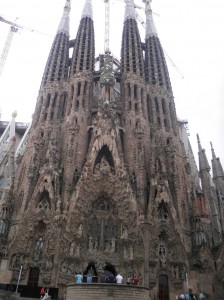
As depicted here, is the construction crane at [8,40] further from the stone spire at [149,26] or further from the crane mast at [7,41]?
the stone spire at [149,26]

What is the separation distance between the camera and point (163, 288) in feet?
78.6

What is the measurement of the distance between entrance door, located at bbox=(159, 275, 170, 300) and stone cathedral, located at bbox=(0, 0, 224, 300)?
7 cm

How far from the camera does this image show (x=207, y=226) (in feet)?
108

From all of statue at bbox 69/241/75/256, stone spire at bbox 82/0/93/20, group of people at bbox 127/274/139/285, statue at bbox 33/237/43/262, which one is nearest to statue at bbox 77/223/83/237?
statue at bbox 69/241/75/256

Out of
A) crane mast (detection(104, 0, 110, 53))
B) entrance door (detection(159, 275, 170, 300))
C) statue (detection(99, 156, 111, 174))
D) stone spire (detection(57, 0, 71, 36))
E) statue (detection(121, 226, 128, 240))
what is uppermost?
crane mast (detection(104, 0, 110, 53))

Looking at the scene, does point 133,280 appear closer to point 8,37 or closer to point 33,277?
point 33,277

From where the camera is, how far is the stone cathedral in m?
23.8

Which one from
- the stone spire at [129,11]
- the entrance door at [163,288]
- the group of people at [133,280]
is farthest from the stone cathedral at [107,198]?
the stone spire at [129,11]

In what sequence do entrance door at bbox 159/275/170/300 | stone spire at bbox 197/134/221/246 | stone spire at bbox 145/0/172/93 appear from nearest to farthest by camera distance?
entrance door at bbox 159/275/170/300 → stone spire at bbox 197/134/221/246 → stone spire at bbox 145/0/172/93

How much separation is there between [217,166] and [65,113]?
22.6 meters

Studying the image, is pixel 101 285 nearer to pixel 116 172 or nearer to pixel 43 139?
pixel 116 172

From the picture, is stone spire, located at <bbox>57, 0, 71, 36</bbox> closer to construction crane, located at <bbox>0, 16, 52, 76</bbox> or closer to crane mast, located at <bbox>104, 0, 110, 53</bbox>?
crane mast, located at <bbox>104, 0, 110, 53</bbox>

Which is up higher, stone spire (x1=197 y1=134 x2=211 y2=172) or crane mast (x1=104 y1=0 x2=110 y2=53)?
crane mast (x1=104 y1=0 x2=110 y2=53)

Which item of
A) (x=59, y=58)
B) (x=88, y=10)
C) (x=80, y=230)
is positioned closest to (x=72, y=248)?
(x=80, y=230)
